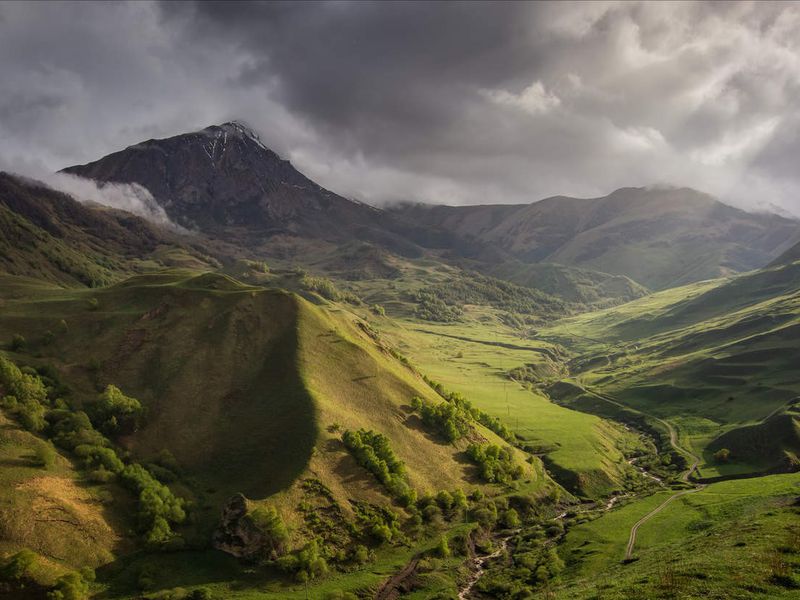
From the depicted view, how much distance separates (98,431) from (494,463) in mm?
111064

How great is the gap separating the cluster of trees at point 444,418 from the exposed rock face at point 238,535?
234ft

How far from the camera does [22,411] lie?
117m

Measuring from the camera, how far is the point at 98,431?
12788 cm

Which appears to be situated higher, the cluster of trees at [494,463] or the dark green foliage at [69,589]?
the dark green foliage at [69,589]

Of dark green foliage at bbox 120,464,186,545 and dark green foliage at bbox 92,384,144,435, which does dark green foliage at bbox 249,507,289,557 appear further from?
dark green foliage at bbox 92,384,144,435

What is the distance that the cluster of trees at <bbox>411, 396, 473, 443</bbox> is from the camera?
164250 millimetres

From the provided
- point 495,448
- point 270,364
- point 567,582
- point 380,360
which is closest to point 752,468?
point 495,448

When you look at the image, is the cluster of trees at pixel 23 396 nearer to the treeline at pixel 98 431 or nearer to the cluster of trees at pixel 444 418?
the treeline at pixel 98 431

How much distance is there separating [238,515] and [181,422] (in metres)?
43.5

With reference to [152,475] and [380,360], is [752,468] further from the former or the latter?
[152,475]

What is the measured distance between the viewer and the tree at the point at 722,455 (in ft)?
604

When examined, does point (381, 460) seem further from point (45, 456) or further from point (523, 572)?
point (45, 456)

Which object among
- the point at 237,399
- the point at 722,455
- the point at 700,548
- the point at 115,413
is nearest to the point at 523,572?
the point at 700,548

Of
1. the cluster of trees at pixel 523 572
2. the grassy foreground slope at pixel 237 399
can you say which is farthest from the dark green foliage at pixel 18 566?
the cluster of trees at pixel 523 572
